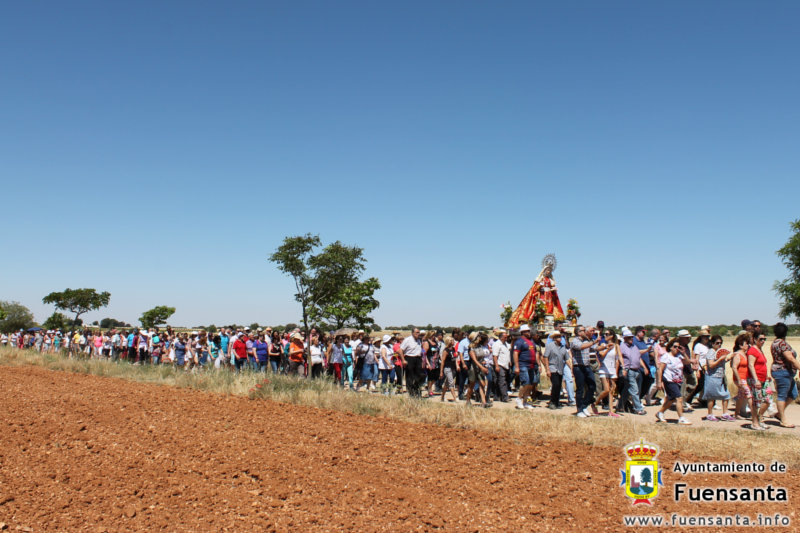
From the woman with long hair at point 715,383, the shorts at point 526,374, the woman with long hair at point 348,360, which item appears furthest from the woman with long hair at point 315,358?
the woman with long hair at point 715,383

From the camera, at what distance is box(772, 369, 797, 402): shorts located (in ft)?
28.2

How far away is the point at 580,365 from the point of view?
10.1 metres

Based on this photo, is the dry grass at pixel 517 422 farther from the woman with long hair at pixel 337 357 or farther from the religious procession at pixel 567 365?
the woman with long hair at pixel 337 357

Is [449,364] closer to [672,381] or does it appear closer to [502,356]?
[502,356]

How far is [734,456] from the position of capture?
21.9 ft

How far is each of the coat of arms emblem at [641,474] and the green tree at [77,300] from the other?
58.0m

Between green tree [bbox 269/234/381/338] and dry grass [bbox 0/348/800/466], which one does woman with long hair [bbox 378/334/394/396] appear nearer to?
dry grass [bbox 0/348/800/466]

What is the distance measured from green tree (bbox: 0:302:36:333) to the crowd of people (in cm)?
6392

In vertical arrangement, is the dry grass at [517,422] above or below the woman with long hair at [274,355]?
below

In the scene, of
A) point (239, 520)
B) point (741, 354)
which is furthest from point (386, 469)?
point (741, 354)

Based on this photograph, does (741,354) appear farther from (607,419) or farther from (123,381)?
(123,381)

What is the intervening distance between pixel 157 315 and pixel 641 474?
Answer: 2622 inches

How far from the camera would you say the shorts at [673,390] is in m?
9.38

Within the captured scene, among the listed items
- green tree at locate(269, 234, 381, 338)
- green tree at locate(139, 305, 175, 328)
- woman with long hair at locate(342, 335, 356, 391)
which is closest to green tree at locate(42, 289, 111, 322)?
green tree at locate(139, 305, 175, 328)
